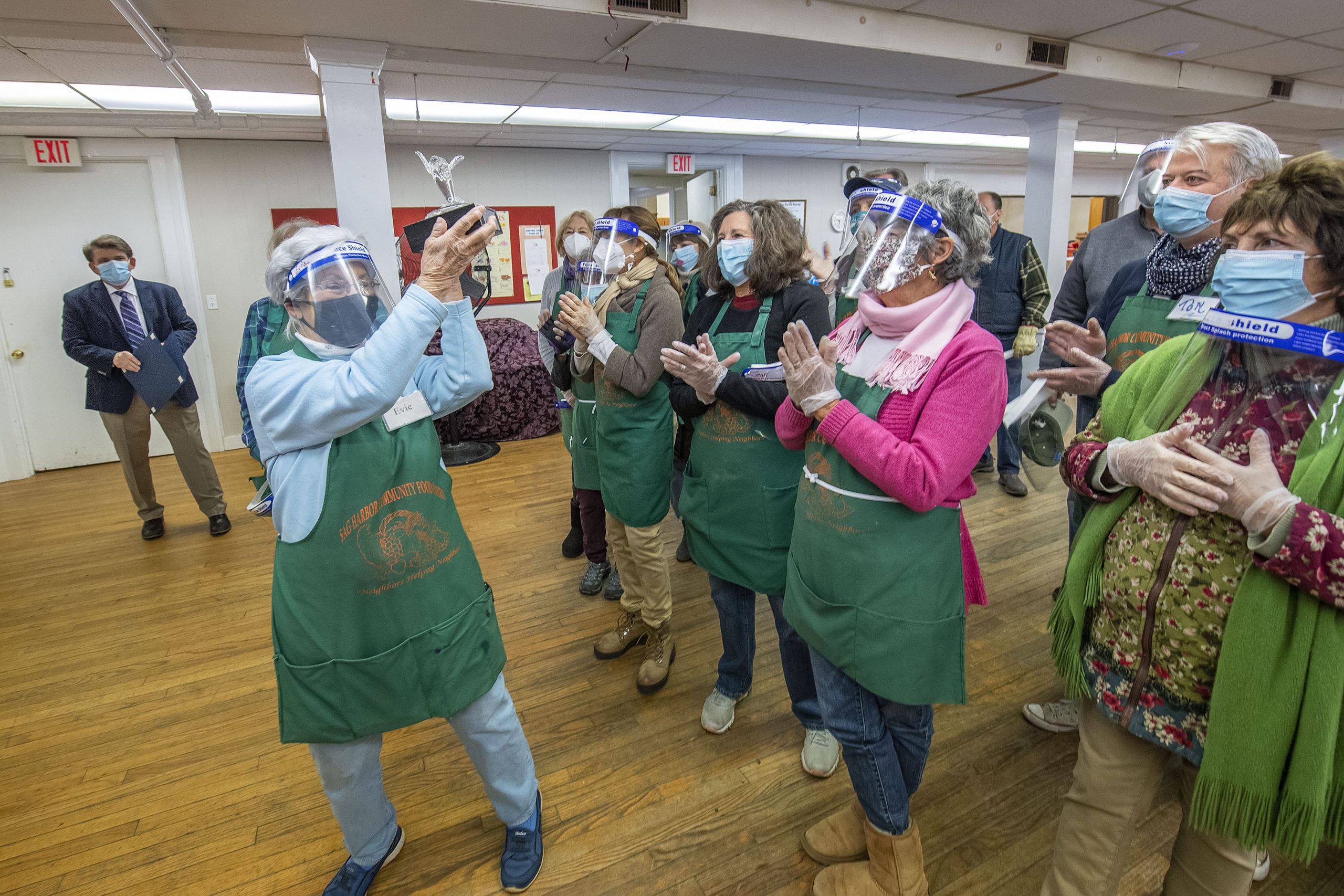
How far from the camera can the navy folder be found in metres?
3.87

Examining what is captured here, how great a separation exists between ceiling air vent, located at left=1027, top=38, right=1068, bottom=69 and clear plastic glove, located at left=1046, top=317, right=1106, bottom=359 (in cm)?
368

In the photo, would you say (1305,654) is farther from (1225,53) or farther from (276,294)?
(1225,53)

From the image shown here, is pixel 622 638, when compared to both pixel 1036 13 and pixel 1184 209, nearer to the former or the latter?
pixel 1184 209

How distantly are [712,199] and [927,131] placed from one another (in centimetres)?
248

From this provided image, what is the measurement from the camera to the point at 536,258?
23.2 ft

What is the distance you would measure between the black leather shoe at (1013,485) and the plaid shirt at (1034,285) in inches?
42.4

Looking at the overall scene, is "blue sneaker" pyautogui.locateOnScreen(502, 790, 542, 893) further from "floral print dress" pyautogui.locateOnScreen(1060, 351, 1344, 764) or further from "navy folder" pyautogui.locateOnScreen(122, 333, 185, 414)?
"navy folder" pyautogui.locateOnScreen(122, 333, 185, 414)

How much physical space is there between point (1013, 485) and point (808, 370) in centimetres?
343

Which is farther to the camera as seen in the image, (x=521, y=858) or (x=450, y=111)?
(x=450, y=111)

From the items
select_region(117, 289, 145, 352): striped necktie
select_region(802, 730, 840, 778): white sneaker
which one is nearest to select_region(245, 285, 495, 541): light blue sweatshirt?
select_region(802, 730, 840, 778): white sneaker

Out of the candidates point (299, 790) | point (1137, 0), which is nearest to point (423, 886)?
point (299, 790)

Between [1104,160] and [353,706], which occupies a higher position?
[1104,160]

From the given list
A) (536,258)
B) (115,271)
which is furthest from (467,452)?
(536,258)

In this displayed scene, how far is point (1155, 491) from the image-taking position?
1.07 m
